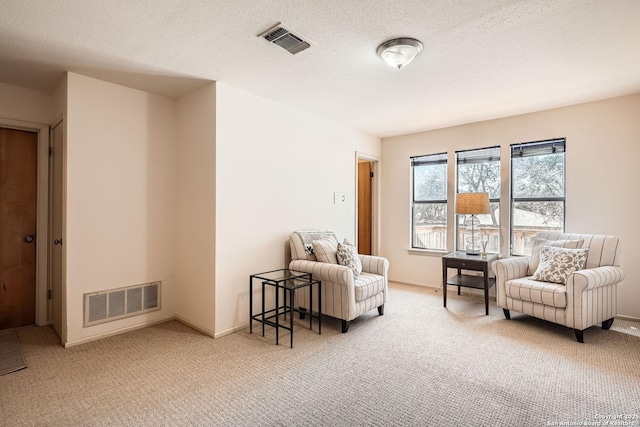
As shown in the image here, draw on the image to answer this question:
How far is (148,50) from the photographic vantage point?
2.55 metres

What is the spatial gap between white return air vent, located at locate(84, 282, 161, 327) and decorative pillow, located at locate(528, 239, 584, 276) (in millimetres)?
4152

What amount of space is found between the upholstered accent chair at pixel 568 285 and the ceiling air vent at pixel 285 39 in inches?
115

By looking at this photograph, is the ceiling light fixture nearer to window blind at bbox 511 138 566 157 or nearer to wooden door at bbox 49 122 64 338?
window blind at bbox 511 138 566 157

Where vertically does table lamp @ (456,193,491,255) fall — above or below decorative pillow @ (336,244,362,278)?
above

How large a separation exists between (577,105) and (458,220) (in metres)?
1.95

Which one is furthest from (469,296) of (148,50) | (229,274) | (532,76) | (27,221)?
(27,221)

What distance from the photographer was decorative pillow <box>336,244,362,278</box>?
3.54m

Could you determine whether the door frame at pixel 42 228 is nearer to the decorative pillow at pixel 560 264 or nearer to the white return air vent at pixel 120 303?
the white return air vent at pixel 120 303

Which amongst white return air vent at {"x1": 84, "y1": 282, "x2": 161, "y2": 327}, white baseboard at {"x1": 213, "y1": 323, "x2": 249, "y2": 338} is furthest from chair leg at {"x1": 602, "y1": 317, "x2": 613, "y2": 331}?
white return air vent at {"x1": 84, "y1": 282, "x2": 161, "y2": 327}

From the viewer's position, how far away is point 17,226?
11.1 ft

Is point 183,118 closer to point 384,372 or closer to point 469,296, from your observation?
point 384,372

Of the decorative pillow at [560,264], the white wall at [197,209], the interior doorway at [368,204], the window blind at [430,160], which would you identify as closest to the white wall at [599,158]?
the window blind at [430,160]

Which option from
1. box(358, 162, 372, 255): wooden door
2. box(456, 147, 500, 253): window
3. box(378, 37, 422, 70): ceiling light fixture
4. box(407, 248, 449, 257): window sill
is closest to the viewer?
box(378, 37, 422, 70): ceiling light fixture

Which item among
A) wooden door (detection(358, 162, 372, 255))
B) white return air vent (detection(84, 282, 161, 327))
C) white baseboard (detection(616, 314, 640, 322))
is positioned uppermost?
wooden door (detection(358, 162, 372, 255))
